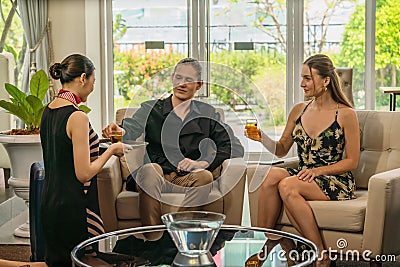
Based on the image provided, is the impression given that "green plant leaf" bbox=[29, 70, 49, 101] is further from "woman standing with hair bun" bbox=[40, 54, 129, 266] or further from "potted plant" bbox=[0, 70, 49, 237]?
"woman standing with hair bun" bbox=[40, 54, 129, 266]

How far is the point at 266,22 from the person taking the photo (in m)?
7.77

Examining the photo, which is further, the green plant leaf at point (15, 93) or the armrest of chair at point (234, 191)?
the green plant leaf at point (15, 93)

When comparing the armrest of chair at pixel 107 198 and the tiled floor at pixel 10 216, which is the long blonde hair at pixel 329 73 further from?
the tiled floor at pixel 10 216

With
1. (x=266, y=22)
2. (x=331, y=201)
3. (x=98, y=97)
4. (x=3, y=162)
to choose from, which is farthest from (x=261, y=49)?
(x=331, y=201)

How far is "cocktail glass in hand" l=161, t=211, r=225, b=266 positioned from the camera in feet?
7.61

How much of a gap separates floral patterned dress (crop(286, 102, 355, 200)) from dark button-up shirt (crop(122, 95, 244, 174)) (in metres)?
0.35

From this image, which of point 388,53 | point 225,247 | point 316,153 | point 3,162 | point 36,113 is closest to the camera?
point 225,247

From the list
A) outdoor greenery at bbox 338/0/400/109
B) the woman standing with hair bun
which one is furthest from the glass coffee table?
outdoor greenery at bbox 338/0/400/109

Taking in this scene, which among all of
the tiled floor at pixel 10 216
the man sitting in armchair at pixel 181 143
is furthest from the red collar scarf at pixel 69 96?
the tiled floor at pixel 10 216

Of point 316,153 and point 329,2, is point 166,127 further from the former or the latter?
point 329,2

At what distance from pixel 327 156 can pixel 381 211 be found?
1.90 ft

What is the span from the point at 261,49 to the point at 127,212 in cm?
398

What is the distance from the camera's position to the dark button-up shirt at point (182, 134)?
4086 mm

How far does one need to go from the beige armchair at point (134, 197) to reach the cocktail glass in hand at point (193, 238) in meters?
1.73
